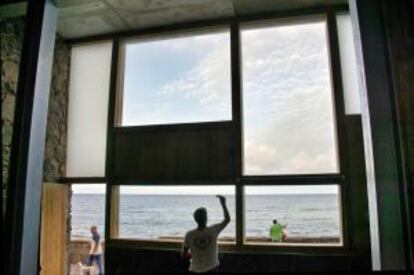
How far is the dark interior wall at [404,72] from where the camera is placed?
4.96ft

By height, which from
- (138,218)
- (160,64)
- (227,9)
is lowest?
(138,218)

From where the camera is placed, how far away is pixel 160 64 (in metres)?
5.93

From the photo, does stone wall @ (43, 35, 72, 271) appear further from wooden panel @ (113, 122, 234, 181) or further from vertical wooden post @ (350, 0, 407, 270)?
vertical wooden post @ (350, 0, 407, 270)

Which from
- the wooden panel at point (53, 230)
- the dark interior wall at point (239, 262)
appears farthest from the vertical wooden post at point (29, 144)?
the wooden panel at point (53, 230)

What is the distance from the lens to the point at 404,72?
64.4 inches

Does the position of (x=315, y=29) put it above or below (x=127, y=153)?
above

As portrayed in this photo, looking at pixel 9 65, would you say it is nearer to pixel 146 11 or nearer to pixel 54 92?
pixel 54 92

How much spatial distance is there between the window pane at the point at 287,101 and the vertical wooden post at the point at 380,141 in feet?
10.8

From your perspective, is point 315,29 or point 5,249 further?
point 315,29

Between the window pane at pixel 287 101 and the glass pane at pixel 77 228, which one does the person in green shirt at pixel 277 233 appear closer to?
the window pane at pixel 287 101

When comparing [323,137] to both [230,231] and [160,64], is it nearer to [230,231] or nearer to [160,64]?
[230,231]

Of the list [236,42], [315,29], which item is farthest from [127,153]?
[315,29]

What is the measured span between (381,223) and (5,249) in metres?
1.97

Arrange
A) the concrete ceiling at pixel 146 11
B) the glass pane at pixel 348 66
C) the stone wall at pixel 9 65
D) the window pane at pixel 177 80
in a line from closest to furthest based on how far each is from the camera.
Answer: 1. the stone wall at pixel 9 65
2. the glass pane at pixel 348 66
3. the concrete ceiling at pixel 146 11
4. the window pane at pixel 177 80
